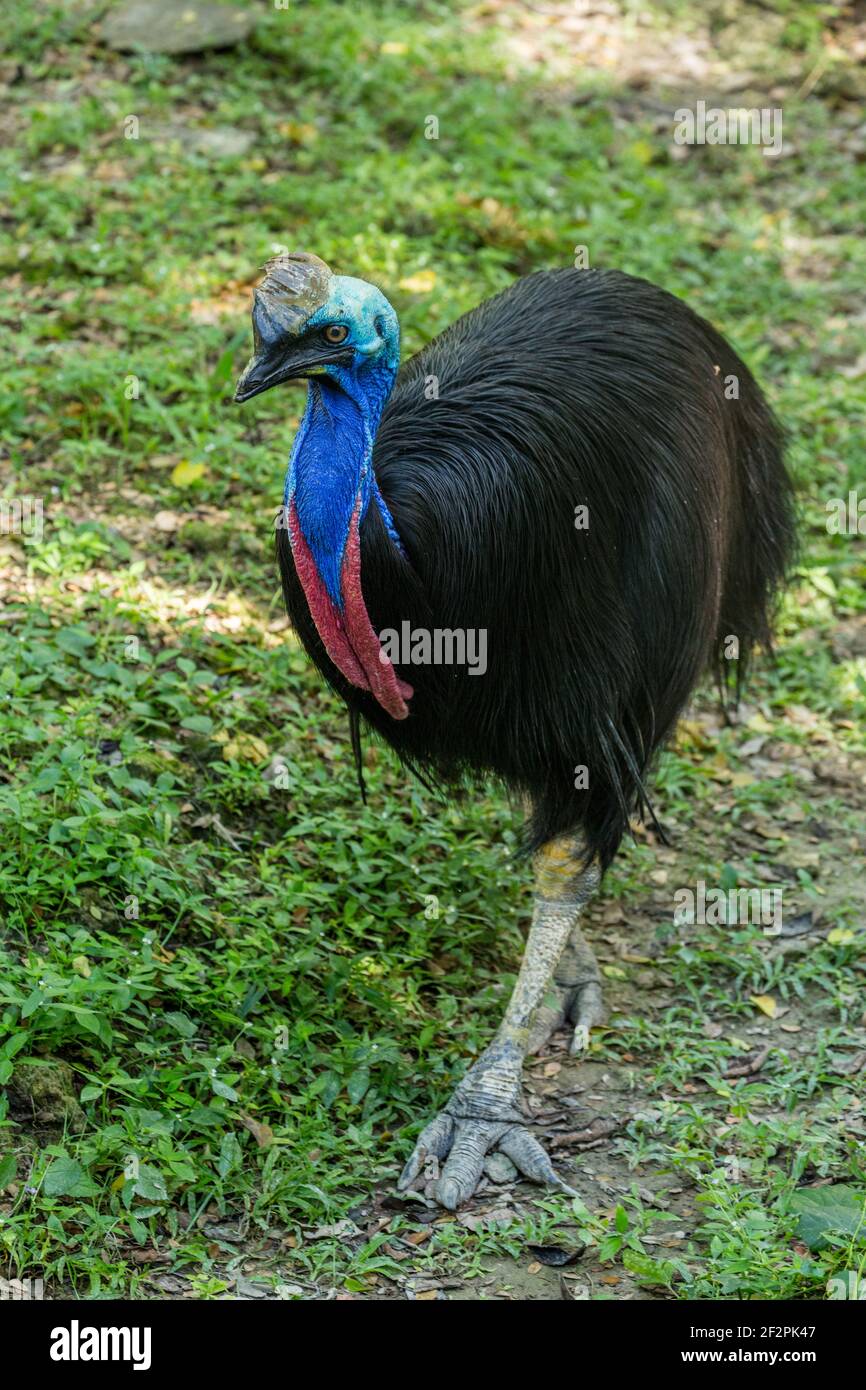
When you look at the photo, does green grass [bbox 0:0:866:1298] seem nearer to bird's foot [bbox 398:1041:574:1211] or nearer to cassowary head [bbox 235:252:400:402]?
bird's foot [bbox 398:1041:574:1211]

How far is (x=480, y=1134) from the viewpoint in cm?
411

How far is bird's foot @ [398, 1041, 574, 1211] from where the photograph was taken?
13.2ft

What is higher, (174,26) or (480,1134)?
(174,26)

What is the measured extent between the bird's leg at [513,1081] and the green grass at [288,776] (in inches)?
3.5

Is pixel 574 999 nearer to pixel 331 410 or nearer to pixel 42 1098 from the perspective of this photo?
pixel 42 1098

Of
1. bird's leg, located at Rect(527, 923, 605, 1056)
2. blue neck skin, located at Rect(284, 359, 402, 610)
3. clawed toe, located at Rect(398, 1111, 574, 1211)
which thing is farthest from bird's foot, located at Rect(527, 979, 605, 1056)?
blue neck skin, located at Rect(284, 359, 402, 610)

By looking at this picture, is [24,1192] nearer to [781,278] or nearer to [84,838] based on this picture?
[84,838]

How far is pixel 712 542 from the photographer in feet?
14.0

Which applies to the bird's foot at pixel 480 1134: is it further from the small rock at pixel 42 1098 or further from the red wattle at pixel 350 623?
the red wattle at pixel 350 623

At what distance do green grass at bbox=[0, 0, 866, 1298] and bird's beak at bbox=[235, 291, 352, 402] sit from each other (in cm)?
132

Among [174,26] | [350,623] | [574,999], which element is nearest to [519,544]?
[350,623]

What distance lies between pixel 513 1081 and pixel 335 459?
1.65 metres

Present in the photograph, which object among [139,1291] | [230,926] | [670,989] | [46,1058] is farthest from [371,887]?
[139,1291]

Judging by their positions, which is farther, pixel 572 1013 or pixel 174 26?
pixel 174 26
